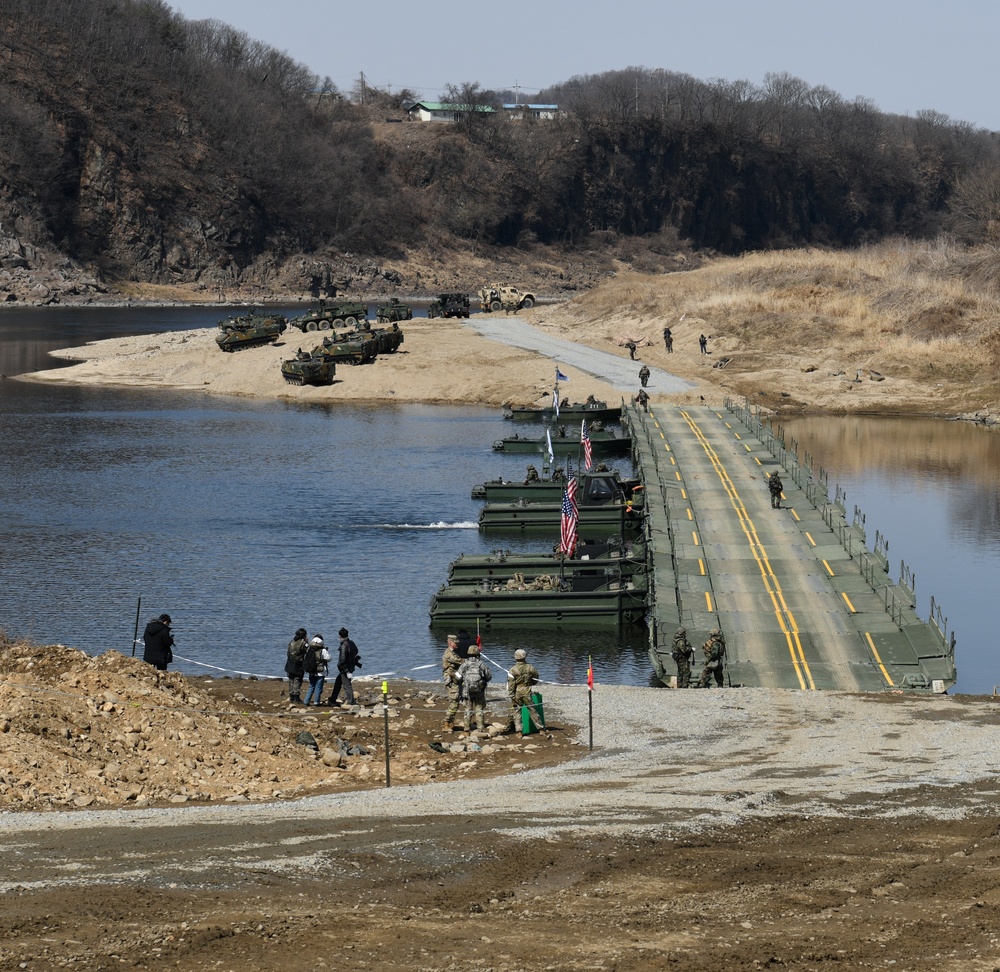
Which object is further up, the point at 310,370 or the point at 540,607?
the point at 310,370

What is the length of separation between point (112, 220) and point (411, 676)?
170 m

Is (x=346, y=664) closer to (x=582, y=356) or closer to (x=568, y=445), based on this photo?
(x=568, y=445)

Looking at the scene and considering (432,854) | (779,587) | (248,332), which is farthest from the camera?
(248,332)

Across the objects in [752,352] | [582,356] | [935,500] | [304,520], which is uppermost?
[752,352]

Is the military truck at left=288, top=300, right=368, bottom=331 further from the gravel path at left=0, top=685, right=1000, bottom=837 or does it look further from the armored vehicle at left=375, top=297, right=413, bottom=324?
the gravel path at left=0, top=685, right=1000, bottom=837

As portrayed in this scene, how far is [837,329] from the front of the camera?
102938 mm

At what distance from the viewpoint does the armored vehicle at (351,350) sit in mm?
102438

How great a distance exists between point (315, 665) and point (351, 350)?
73353mm

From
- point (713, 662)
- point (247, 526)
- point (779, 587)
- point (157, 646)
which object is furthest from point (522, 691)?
point (247, 526)

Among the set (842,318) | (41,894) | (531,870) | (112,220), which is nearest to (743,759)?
(531,870)

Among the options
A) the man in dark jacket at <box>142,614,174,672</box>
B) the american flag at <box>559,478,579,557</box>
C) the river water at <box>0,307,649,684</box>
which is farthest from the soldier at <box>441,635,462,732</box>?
the american flag at <box>559,478,579,557</box>

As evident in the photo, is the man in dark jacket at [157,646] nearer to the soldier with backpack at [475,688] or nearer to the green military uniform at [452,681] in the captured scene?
the green military uniform at [452,681]

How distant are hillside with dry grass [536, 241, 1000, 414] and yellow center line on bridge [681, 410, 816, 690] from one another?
105ft

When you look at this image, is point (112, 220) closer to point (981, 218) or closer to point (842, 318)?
point (981, 218)
